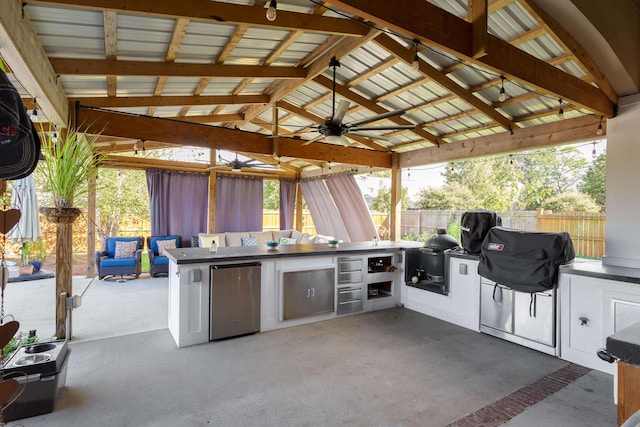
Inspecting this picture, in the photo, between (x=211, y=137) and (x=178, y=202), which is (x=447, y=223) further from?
(x=178, y=202)

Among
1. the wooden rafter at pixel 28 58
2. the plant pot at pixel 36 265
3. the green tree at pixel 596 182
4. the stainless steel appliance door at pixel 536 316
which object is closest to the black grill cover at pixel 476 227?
the stainless steel appliance door at pixel 536 316

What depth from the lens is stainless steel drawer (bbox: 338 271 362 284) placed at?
4465 millimetres

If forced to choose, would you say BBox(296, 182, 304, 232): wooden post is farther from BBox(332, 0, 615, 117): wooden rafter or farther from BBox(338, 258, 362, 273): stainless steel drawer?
BBox(332, 0, 615, 117): wooden rafter

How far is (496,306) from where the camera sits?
12.4 feet

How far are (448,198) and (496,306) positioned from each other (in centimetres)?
886

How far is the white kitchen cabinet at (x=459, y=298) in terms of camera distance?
402 cm

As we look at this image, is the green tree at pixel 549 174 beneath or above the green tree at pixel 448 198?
above

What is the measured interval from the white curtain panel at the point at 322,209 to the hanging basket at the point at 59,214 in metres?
6.03

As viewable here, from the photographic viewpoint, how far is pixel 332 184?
28.2 ft

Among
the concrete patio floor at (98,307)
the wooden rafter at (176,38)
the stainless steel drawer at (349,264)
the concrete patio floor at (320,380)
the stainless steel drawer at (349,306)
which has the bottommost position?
the concrete patio floor at (320,380)

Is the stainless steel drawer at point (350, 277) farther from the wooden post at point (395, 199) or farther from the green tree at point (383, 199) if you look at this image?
the green tree at point (383, 199)

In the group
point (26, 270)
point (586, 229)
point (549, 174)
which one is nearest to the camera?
point (586, 229)

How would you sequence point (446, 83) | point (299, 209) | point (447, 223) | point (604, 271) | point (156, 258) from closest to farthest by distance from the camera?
point (604, 271) < point (446, 83) < point (156, 258) < point (447, 223) < point (299, 209)

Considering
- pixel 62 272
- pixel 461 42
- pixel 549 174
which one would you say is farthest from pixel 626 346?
pixel 549 174
